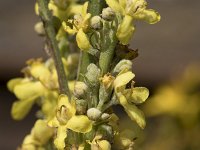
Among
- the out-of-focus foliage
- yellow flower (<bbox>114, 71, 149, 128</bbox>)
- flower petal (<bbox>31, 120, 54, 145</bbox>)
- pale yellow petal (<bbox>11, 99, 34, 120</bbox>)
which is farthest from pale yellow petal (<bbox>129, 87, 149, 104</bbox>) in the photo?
the out-of-focus foliage

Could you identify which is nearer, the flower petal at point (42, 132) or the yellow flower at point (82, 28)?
the yellow flower at point (82, 28)

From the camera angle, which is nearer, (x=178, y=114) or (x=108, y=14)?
(x=108, y=14)

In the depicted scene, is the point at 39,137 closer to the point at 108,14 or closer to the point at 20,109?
the point at 20,109

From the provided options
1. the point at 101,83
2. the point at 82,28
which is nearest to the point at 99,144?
the point at 101,83

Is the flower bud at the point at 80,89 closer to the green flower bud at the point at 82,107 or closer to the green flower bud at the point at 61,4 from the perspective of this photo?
the green flower bud at the point at 82,107

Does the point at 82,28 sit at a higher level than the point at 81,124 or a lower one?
higher

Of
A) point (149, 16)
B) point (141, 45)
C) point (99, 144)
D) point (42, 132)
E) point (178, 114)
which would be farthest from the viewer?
point (141, 45)

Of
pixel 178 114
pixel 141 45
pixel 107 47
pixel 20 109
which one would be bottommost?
pixel 141 45

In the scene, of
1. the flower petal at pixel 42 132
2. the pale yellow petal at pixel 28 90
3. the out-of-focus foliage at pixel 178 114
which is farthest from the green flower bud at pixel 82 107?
the out-of-focus foliage at pixel 178 114
